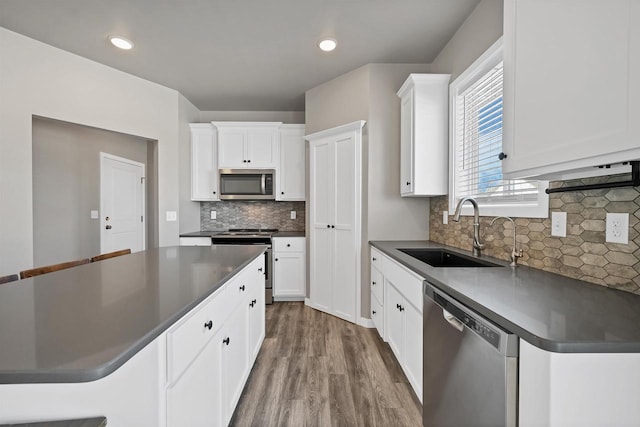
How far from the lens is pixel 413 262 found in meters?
1.72

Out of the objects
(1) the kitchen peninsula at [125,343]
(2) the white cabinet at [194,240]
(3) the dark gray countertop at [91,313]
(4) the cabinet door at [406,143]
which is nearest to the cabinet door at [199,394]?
(1) the kitchen peninsula at [125,343]

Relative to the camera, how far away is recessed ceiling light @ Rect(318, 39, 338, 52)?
2588 millimetres

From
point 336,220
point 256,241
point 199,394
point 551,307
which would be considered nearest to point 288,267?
point 256,241

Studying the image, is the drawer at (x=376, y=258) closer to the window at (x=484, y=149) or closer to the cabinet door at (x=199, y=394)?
the window at (x=484, y=149)

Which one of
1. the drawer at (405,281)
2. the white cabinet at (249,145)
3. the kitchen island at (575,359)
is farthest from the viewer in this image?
the white cabinet at (249,145)

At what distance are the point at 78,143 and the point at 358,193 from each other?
3.93m

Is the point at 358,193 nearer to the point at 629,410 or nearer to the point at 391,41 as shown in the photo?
the point at 391,41

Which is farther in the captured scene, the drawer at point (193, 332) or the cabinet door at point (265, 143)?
the cabinet door at point (265, 143)

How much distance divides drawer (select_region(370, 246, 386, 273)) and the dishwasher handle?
1250 mm

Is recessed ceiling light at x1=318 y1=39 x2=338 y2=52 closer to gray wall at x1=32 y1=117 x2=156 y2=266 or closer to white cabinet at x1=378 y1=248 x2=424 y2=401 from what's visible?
white cabinet at x1=378 y1=248 x2=424 y2=401

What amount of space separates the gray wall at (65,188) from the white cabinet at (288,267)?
1.82 meters

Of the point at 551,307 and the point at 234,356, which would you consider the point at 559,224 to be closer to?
the point at 551,307

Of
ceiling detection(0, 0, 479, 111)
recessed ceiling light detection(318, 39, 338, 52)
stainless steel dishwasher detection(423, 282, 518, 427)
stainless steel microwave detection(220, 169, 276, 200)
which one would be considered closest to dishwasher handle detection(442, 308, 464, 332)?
stainless steel dishwasher detection(423, 282, 518, 427)

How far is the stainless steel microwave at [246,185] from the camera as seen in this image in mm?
4043
